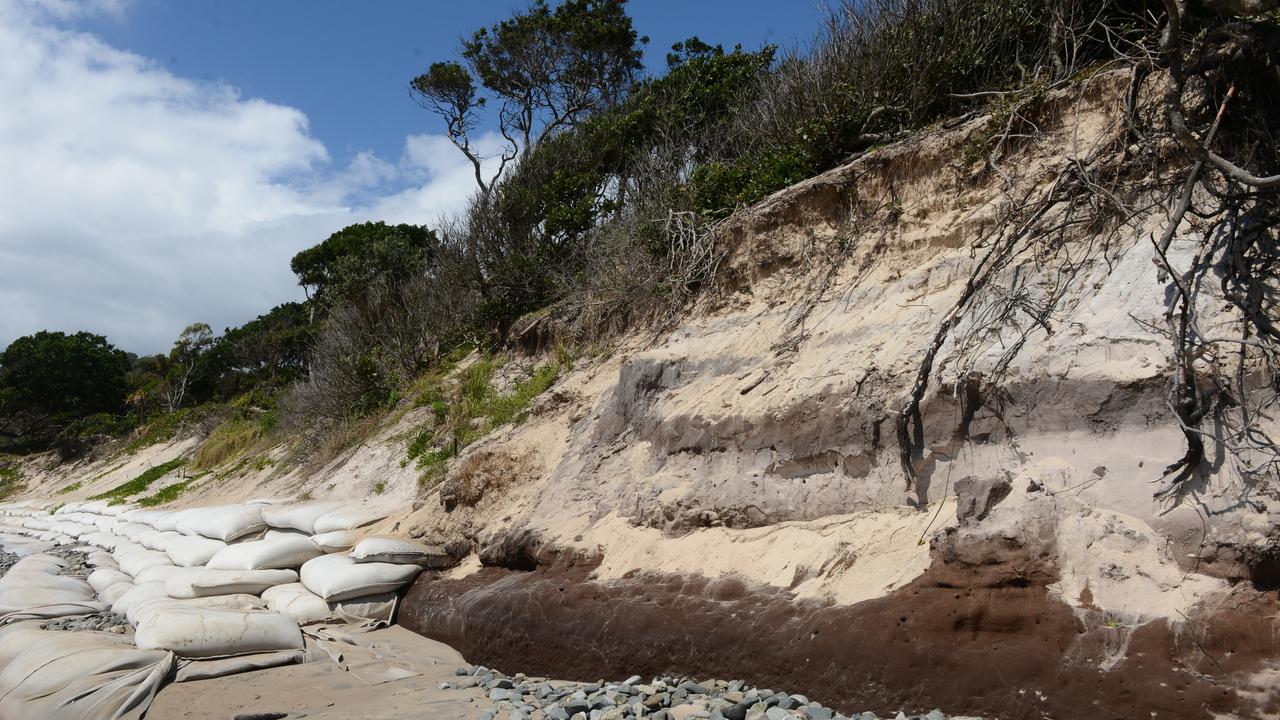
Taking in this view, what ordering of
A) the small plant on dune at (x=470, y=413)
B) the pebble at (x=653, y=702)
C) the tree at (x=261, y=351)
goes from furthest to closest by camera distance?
the tree at (x=261, y=351) → the small plant on dune at (x=470, y=413) → the pebble at (x=653, y=702)

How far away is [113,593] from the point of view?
845 cm

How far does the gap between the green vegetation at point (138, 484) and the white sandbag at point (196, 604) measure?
38.1ft

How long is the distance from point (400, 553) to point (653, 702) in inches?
Result: 151

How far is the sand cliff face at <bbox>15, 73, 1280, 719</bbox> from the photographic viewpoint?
12.1ft

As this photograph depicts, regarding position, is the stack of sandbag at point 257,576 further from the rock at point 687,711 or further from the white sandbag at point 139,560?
the rock at point 687,711

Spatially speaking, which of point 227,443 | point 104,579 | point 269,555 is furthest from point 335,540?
point 227,443

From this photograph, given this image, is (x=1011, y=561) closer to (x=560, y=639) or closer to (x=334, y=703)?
(x=560, y=639)

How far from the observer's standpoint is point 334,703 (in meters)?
5.29

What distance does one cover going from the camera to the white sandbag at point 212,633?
5957 mm

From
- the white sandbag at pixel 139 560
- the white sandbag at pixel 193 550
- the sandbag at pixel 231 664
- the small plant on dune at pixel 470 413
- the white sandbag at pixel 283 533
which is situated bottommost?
the sandbag at pixel 231 664

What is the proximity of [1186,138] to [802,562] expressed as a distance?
10.4 feet

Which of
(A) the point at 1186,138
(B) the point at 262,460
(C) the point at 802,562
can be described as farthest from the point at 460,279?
(A) the point at 1186,138

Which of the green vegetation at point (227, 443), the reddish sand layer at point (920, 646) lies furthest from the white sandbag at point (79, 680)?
the green vegetation at point (227, 443)

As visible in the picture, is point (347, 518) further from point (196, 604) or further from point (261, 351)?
point (261, 351)
